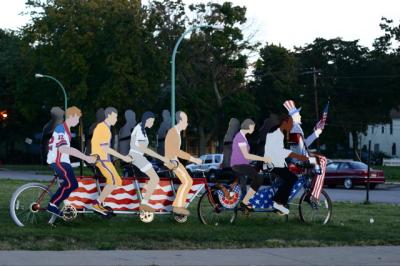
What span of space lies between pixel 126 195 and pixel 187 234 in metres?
1.93

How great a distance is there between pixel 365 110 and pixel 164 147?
66.1 meters

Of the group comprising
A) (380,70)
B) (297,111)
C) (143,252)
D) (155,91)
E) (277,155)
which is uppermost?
(380,70)

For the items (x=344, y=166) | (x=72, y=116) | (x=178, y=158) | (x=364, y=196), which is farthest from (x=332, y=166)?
(x=72, y=116)

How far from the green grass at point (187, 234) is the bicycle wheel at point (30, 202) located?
24 cm

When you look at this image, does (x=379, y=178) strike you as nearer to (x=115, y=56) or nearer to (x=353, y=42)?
(x=115, y=56)

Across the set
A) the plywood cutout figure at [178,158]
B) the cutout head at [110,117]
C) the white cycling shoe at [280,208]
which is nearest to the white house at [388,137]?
the white cycling shoe at [280,208]

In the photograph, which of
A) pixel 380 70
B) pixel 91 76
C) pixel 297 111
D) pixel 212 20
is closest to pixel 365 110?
pixel 380 70

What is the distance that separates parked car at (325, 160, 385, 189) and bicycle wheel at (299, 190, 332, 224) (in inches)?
981

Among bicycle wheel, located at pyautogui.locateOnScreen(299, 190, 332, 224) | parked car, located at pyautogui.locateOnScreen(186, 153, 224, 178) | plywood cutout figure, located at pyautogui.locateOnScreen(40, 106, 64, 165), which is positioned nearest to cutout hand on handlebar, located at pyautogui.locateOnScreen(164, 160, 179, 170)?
plywood cutout figure, located at pyautogui.locateOnScreen(40, 106, 64, 165)

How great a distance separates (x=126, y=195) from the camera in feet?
44.0

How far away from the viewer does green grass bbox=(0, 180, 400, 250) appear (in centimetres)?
1110

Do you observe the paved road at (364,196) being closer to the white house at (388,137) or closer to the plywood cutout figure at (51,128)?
the plywood cutout figure at (51,128)

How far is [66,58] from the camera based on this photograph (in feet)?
181

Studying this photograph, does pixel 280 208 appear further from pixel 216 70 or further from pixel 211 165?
pixel 216 70
